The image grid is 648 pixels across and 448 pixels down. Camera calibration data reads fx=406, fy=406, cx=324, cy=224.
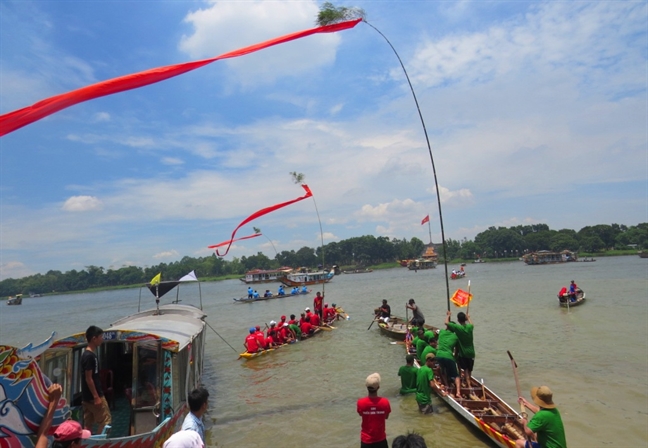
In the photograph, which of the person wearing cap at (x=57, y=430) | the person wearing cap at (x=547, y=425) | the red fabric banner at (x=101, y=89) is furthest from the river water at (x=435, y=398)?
the red fabric banner at (x=101, y=89)

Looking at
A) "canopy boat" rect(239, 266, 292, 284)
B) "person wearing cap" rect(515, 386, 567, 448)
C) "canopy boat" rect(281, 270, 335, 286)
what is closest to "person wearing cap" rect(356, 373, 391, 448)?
"person wearing cap" rect(515, 386, 567, 448)

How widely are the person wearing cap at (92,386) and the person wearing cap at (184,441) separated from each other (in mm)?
2987

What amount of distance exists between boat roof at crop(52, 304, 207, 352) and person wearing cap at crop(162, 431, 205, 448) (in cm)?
355

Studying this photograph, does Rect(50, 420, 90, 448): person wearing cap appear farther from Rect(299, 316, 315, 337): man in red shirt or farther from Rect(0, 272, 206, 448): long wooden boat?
Rect(299, 316, 315, 337): man in red shirt

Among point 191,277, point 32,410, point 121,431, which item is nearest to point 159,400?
point 121,431

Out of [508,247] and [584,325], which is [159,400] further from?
[508,247]

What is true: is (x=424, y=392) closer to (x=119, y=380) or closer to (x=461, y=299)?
(x=461, y=299)

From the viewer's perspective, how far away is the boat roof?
7.26 metres

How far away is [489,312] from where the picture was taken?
2855cm

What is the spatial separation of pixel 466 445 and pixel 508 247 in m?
135

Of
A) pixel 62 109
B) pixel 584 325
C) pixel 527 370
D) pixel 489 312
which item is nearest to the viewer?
pixel 62 109

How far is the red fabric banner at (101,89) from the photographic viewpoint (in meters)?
4.50

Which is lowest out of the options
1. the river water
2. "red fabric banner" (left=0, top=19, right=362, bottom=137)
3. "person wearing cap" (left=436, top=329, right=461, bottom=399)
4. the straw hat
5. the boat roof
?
the river water

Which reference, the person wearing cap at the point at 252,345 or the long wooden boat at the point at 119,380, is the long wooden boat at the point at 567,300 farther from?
the long wooden boat at the point at 119,380
